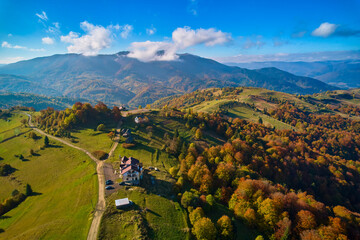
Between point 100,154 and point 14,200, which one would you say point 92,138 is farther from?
point 14,200

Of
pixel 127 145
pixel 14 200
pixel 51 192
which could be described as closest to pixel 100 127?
pixel 127 145

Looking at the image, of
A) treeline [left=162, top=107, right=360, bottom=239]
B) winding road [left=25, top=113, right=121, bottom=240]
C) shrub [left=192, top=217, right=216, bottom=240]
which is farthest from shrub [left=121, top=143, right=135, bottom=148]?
shrub [left=192, top=217, right=216, bottom=240]

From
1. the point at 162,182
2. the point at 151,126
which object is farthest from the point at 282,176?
the point at 151,126

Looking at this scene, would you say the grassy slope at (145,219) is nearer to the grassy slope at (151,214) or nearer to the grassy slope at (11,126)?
the grassy slope at (151,214)

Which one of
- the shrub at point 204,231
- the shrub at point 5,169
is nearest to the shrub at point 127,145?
the shrub at point 5,169

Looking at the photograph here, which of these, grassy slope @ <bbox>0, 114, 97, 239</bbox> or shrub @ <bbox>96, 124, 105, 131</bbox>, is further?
shrub @ <bbox>96, 124, 105, 131</bbox>

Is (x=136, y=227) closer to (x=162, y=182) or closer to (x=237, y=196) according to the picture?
(x=162, y=182)

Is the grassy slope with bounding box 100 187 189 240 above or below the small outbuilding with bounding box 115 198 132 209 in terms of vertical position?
below

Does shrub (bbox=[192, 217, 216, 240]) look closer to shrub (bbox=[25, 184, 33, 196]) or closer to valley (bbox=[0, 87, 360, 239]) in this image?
valley (bbox=[0, 87, 360, 239])
